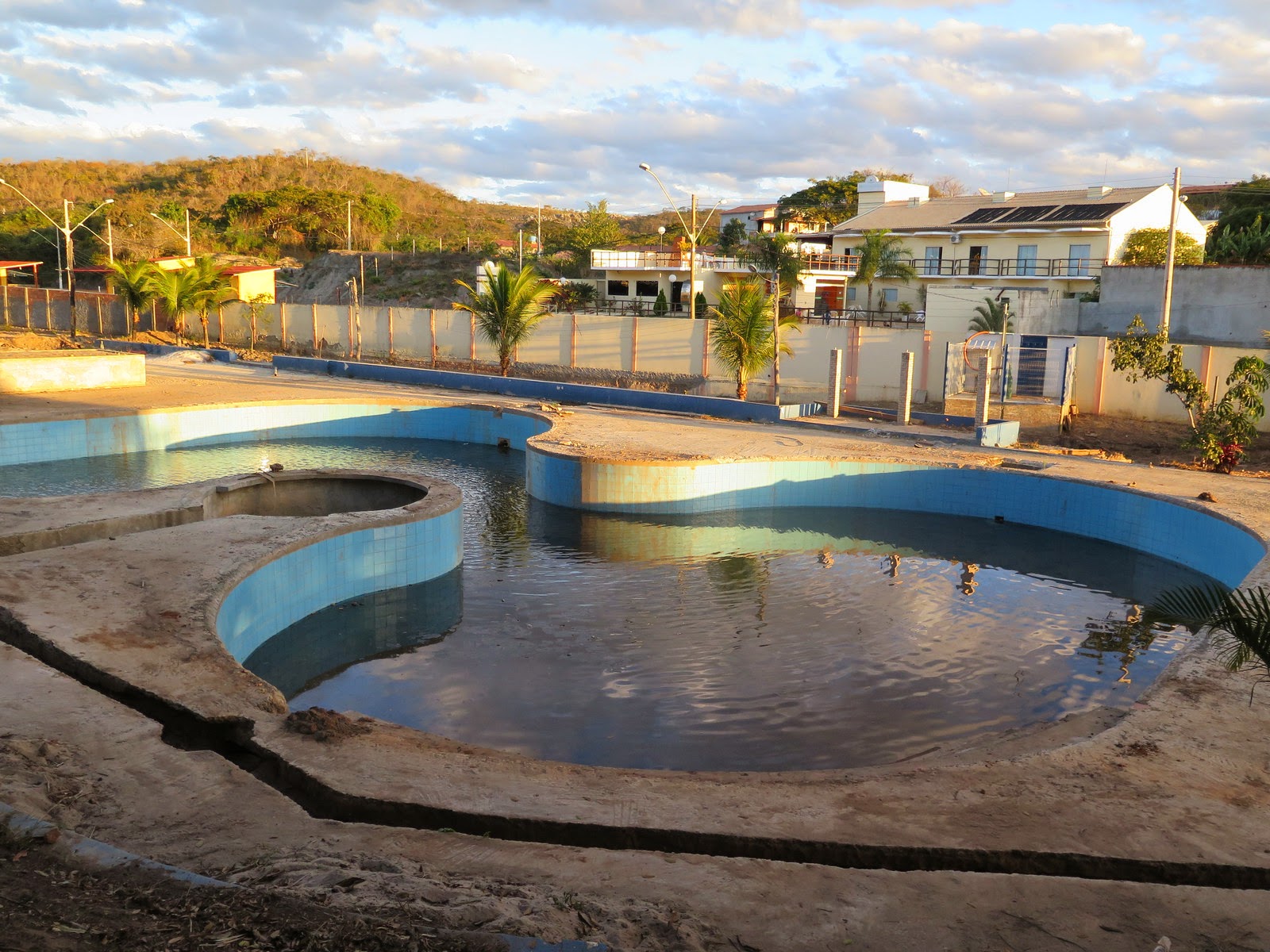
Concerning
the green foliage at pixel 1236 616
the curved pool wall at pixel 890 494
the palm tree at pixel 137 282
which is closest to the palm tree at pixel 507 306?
the curved pool wall at pixel 890 494

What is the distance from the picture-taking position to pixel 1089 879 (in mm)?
4594

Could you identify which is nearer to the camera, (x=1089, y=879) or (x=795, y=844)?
(x=1089, y=879)

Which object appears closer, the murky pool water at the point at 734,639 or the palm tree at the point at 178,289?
the murky pool water at the point at 734,639

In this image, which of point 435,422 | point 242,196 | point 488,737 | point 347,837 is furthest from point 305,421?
point 242,196

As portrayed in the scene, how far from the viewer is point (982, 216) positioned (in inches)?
1585

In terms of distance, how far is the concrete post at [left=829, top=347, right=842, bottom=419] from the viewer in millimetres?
22188

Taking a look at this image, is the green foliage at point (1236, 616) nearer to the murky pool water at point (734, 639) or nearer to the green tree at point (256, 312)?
the murky pool water at point (734, 639)

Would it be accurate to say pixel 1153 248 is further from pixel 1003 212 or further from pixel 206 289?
pixel 206 289

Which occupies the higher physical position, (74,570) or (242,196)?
(242,196)

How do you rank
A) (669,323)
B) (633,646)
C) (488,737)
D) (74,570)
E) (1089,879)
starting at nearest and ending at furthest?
(1089,879) → (488,737) → (74,570) → (633,646) → (669,323)

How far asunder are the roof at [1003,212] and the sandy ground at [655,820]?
33213 millimetres

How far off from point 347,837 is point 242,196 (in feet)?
206

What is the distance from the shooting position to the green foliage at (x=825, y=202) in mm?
61375

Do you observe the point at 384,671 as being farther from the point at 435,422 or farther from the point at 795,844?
the point at 435,422
